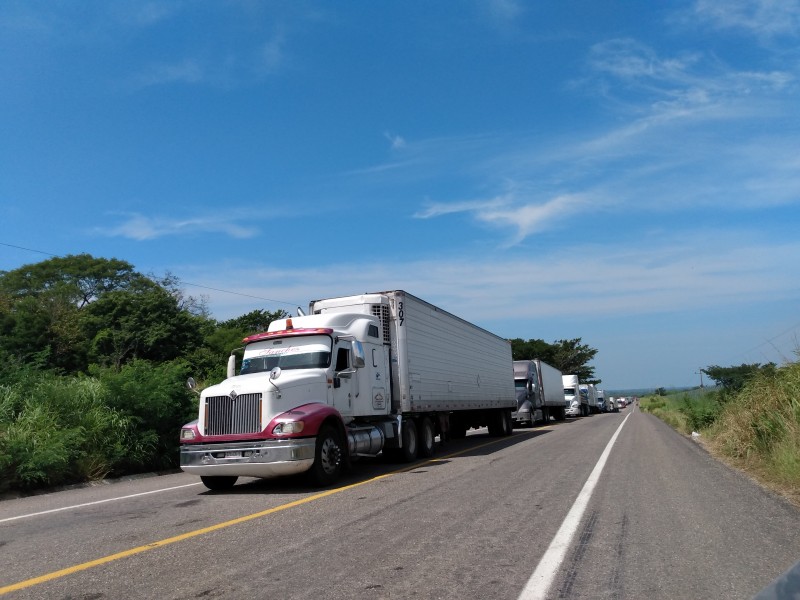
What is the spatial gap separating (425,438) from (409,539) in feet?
31.0

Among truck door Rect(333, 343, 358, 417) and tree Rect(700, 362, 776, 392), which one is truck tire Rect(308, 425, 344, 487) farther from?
tree Rect(700, 362, 776, 392)

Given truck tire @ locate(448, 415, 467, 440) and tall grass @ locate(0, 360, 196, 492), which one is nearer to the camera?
tall grass @ locate(0, 360, 196, 492)

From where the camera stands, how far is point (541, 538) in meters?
6.29

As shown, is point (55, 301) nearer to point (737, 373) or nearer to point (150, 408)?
point (150, 408)

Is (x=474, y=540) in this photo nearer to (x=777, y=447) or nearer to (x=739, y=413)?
(x=777, y=447)

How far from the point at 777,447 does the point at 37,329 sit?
43.3 meters

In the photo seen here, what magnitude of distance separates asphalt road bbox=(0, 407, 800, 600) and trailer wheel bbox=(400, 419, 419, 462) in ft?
10.3

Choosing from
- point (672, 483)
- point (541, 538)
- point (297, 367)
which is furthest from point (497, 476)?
point (541, 538)

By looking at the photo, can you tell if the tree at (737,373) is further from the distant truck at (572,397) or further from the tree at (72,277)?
the tree at (72,277)

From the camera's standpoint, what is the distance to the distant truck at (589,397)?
179 ft

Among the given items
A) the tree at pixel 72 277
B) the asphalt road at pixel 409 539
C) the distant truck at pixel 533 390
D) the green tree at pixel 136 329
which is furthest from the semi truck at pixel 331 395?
the tree at pixel 72 277

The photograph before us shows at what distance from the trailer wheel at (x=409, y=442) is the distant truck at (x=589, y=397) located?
132 feet

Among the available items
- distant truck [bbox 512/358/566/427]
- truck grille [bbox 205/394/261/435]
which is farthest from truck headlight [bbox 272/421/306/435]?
distant truck [bbox 512/358/566/427]

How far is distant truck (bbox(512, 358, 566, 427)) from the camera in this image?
3225 cm
